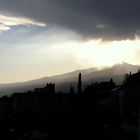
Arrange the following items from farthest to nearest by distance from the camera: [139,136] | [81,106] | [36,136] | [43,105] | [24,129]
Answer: [43,105] → [24,129] → [36,136] → [81,106] → [139,136]

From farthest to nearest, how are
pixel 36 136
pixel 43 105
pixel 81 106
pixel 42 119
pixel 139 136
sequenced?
1. pixel 43 105
2. pixel 42 119
3. pixel 36 136
4. pixel 81 106
5. pixel 139 136

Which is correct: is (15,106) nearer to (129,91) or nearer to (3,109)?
(3,109)

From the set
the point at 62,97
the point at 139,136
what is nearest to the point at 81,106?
the point at 139,136

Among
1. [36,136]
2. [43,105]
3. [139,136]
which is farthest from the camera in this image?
[43,105]

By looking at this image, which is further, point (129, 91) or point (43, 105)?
point (43, 105)

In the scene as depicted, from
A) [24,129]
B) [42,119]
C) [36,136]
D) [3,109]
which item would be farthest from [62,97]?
[36,136]

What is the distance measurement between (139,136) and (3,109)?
60.8 meters

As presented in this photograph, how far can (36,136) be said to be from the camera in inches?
2205

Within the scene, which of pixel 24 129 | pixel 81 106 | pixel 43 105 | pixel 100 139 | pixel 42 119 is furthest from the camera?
pixel 43 105

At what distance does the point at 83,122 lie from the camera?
157ft

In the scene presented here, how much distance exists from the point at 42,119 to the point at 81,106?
21090 mm

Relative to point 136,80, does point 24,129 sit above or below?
below

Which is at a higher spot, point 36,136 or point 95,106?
point 95,106

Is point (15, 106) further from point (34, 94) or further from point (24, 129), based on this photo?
point (24, 129)
